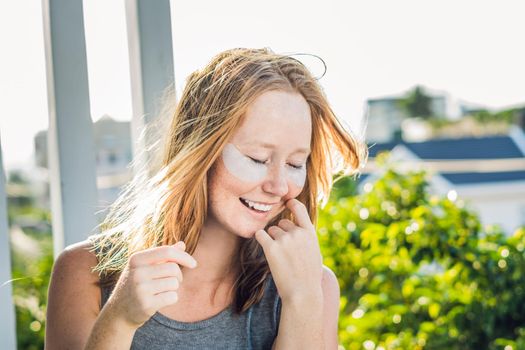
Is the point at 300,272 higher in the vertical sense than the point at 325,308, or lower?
higher

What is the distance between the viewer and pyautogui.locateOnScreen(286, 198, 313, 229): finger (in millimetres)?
1282

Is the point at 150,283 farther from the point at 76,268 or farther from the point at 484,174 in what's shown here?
the point at 484,174

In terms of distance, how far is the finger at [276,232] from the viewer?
1.26 meters

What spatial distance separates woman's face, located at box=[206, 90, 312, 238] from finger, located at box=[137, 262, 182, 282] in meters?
0.18

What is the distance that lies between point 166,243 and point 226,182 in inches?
6.8

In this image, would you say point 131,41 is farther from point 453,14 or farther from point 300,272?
point 453,14

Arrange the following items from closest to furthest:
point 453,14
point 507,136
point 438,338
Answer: point 438,338 → point 453,14 → point 507,136

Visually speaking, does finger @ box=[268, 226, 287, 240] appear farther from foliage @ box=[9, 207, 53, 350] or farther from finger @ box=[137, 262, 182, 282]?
foliage @ box=[9, 207, 53, 350]

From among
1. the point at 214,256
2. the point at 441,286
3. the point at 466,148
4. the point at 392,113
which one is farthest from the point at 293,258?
the point at 392,113

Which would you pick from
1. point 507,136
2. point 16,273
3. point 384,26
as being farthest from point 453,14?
point 16,273

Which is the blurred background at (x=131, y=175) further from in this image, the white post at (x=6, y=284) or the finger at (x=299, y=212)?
the finger at (x=299, y=212)

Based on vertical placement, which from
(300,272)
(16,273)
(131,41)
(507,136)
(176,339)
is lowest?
(507,136)

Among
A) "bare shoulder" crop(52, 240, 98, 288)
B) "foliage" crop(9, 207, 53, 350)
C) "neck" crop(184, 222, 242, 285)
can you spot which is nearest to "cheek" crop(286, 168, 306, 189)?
"neck" crop(184, 222, 242, 285)

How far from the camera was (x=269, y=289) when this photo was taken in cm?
140
